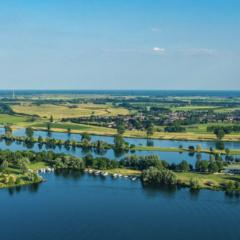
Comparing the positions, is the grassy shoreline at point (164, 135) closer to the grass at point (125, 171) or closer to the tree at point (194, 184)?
the grass at point (125, 171)

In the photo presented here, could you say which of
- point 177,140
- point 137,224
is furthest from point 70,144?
point 137,224

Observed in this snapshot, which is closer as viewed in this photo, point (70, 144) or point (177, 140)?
point (70, 144)

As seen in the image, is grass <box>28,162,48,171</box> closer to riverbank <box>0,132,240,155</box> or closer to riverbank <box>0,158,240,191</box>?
riverbank <box>0,158,240,191</box>

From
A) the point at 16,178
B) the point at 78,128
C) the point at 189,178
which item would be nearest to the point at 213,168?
the point at 189,178

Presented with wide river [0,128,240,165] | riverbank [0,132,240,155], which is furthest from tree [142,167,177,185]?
riverbank [0,132,240,155]

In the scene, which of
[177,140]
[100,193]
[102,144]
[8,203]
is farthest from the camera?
[177,140]

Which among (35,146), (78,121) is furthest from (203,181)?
(78,121)

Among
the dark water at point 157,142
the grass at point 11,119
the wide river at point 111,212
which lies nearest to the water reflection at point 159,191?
the wide river at point 111,212

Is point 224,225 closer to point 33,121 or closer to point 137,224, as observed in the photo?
point 137,224

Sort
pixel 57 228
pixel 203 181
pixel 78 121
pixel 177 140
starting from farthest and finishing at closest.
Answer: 1. pixel 78 121
2. pixel 177 140
3. pixel 203 181
4. pixel 57 228
